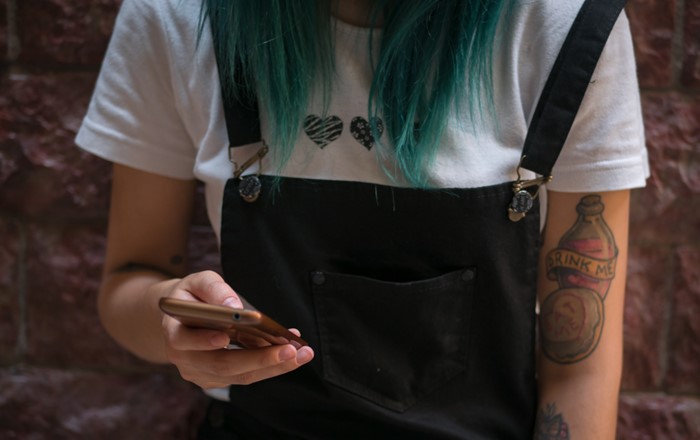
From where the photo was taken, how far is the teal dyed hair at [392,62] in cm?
79

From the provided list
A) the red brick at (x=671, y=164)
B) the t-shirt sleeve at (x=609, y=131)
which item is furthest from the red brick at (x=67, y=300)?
the red brick at (x=671, y=164)

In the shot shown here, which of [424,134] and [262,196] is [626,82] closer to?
[424,134]

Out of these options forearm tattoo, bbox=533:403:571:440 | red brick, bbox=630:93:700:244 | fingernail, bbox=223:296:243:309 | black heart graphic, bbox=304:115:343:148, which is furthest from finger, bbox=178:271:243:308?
red brick, bbox=630:93:700:244

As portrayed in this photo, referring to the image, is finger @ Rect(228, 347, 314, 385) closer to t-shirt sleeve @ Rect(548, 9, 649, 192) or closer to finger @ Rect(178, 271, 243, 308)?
finger @ Rect(178, 271, 243, 308)

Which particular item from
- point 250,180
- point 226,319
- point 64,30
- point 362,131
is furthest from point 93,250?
point 226,319

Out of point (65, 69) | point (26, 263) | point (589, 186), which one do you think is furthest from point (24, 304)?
point (589, 186)

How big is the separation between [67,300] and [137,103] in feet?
1.43

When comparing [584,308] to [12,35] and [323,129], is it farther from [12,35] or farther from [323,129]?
[12,35]

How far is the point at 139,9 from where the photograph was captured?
2.91 feet

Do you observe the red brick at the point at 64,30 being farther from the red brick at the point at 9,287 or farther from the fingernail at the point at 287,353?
the fingernail at the point at 287,353

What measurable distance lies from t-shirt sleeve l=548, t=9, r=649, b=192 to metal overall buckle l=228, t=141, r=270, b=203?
35 cm

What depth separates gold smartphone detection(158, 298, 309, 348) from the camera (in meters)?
0.54

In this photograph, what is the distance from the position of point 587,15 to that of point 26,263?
93 cm

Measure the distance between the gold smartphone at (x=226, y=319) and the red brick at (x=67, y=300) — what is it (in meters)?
0.61
